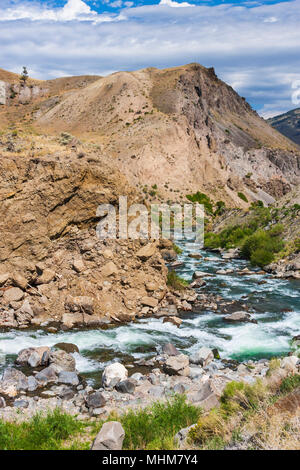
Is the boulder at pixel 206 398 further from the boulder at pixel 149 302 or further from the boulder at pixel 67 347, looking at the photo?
the boulder at pixel 149 302

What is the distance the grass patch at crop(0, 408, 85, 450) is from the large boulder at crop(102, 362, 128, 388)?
2048mm

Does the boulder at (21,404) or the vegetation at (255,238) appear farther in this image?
the vegetation at (255,238)

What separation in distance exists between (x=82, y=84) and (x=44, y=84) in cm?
1059

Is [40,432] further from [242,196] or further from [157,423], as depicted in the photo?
[242,196]

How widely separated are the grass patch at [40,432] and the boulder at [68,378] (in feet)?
7.00

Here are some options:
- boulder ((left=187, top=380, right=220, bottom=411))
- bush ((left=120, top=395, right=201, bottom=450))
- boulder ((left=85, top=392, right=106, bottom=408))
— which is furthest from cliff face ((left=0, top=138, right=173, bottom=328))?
bush ((left=120, top=395, right=201, bottom=450))

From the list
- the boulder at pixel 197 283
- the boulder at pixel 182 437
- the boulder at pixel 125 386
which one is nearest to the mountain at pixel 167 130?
the boulder at pixel 197 283

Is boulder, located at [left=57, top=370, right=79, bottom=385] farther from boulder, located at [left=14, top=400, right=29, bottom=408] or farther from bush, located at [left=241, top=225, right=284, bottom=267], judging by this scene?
bush, located at [left=241, top=225, right=284, bottom=267]

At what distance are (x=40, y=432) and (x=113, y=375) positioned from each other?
310cm

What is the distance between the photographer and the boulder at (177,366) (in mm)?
9734

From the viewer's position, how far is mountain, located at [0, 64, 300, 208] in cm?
6075

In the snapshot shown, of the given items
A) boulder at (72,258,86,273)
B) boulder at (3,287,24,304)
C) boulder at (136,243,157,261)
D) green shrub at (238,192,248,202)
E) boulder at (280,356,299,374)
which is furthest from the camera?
green shrub at (238,192,248,202)
